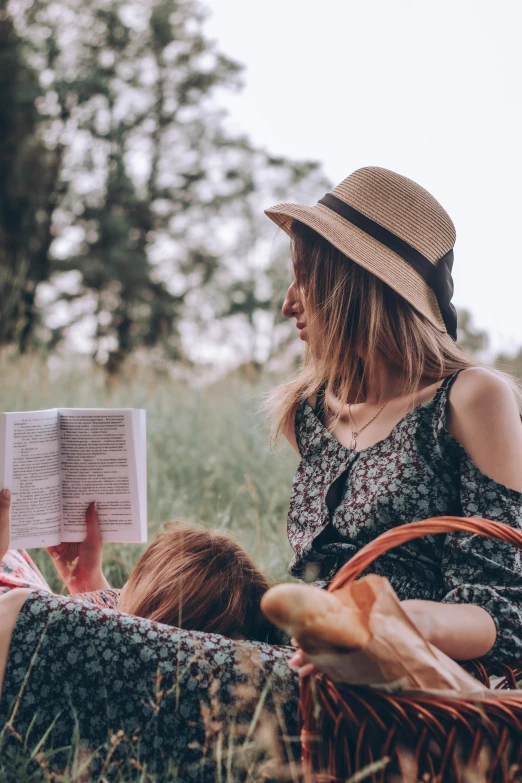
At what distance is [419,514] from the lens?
6.12ft


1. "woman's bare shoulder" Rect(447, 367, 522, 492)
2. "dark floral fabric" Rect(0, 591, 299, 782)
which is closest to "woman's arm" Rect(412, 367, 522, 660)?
"woman's bare shoulder" Rect(447, 367, 522, 492)

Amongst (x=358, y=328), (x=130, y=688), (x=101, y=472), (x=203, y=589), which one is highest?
(x=358, y=328)

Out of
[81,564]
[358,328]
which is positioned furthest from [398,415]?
[81,564]

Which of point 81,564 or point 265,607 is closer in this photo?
point 265,607

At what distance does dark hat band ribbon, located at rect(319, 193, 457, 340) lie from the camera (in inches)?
79.7

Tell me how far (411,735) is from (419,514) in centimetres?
68

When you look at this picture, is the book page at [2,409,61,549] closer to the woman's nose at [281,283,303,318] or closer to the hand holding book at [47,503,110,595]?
the hand holding book at [47,503,110,595]

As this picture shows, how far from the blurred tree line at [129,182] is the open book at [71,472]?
11148mm

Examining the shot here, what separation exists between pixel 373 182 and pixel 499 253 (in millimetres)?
2824

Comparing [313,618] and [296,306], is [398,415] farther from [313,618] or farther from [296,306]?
[313,618]

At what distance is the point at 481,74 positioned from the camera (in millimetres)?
5828

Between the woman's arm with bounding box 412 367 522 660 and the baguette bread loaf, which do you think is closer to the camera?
the baguette bread loaf

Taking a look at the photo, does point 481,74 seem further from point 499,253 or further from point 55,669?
point 55,669

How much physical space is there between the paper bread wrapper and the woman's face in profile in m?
1.02
